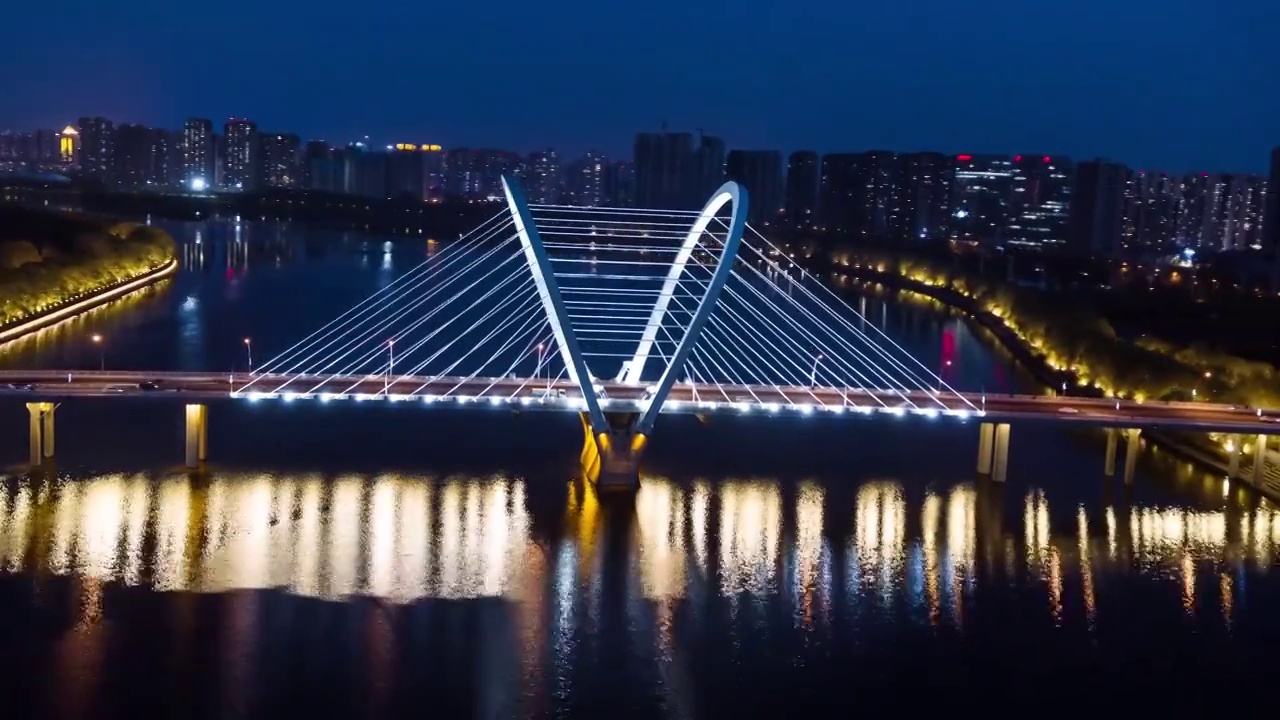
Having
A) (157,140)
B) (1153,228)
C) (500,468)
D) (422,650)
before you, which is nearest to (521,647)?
(422,650)

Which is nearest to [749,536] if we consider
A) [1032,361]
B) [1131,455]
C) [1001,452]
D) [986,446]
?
[1001,452]

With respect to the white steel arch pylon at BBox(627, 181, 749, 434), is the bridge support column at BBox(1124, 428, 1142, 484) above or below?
below

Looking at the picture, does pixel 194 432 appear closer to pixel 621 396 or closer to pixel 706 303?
pixel 621 396

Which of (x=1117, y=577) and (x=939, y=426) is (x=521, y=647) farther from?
(x=939, y=426)

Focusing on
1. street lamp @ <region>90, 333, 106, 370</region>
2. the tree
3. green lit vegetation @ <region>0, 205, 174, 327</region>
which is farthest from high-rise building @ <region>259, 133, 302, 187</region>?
street lamp @ <region>90, 333, 106, 370</region>

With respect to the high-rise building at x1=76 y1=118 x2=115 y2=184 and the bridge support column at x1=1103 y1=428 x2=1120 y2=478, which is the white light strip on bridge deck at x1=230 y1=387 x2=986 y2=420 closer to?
the bridge support column at x1=1103 y1=428 x2=1120 y2=478

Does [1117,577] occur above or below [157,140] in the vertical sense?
below
